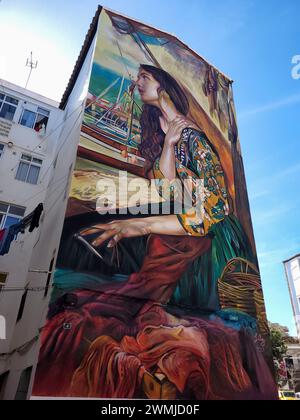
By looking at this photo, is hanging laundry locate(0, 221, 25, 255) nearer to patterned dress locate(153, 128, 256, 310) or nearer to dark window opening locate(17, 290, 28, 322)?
dark window opening locate(17, 290, 28, 322)

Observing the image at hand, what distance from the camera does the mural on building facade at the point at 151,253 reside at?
25.8 feet

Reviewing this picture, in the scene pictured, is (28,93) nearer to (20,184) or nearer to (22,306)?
(20,184)

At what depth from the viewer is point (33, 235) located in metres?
14.0

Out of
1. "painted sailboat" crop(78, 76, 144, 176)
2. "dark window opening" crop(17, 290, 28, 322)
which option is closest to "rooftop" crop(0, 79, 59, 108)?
"painted sailboat" crop(78, 76, 144, 176)

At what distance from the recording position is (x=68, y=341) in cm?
747

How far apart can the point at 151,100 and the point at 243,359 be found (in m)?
10.2

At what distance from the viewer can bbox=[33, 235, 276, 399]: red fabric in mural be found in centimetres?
733

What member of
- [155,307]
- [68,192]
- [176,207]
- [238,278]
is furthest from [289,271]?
[68,192]

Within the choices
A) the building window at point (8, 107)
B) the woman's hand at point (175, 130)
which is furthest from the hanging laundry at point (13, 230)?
the building window at point (8, 107)

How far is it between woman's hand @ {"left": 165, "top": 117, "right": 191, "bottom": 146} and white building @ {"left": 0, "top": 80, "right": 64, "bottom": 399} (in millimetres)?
6369

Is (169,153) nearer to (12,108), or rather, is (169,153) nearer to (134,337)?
Answer: (134,337)

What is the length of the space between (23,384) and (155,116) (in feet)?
33.2

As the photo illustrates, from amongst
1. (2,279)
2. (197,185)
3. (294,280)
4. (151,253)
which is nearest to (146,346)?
(151,253)

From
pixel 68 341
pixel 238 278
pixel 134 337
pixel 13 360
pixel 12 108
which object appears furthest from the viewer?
pixel 12 108
